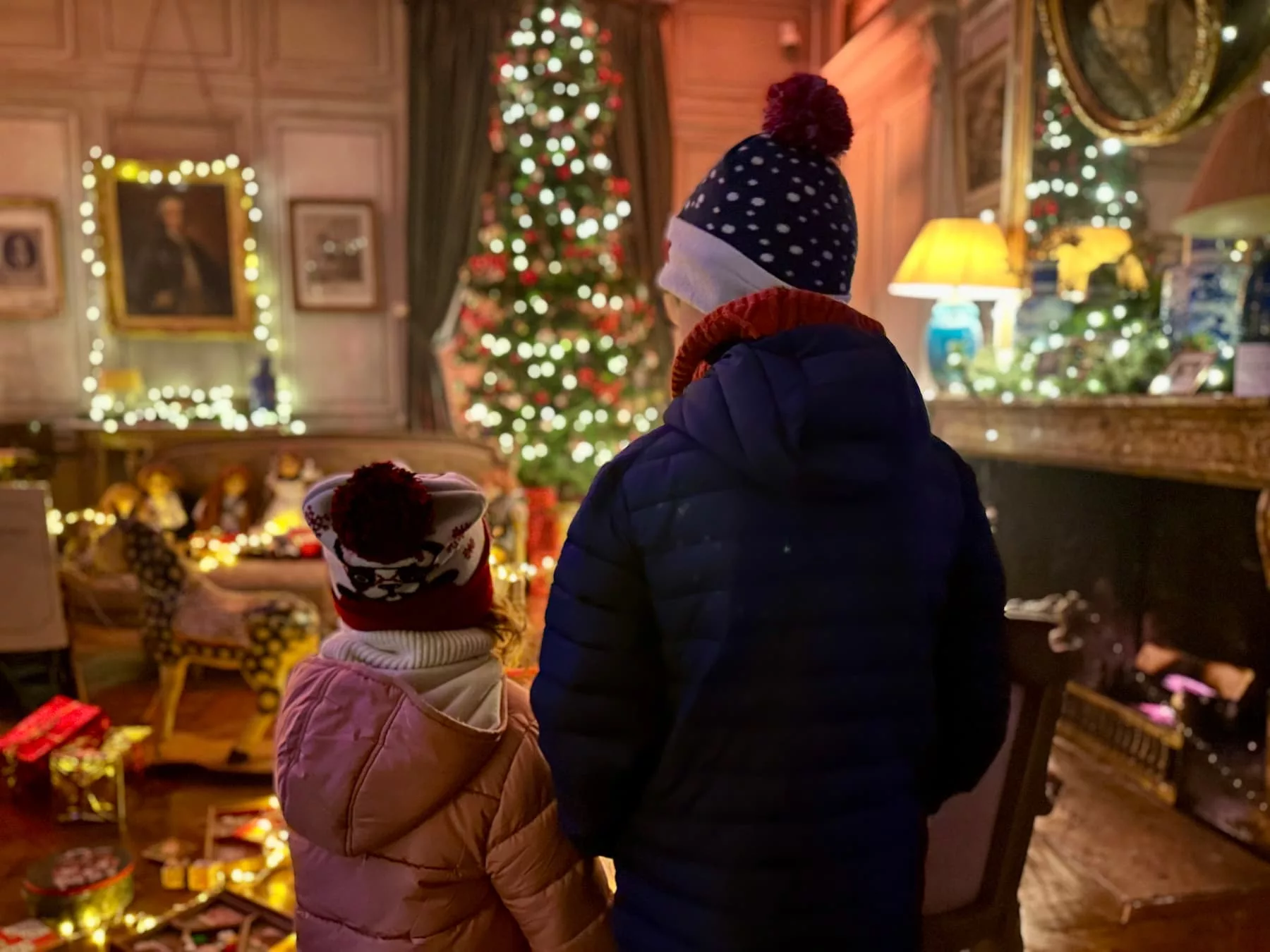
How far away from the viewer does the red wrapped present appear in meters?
2.56

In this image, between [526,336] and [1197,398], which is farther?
[526,336]

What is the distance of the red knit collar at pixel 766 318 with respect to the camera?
A: 2.88 feet

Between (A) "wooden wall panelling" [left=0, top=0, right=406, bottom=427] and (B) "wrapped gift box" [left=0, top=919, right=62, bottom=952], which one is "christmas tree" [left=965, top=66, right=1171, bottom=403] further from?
(A) "wooden wall panelling" [left=0, top=0, right=406, bottom=427]

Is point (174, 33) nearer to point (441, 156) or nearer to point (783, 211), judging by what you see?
point (441, 156)

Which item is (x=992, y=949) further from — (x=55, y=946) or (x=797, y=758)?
(x=55, y=946)

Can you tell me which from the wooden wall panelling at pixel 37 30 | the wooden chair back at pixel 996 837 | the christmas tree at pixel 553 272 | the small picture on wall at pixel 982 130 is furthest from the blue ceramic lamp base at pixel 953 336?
the wooden wall panelling at pixel 37 30

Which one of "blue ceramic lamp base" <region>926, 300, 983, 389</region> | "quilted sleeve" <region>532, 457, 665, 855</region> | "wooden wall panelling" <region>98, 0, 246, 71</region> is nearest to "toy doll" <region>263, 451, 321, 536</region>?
"wooden wall panelling" <region>98, 0, 246, 71</region>

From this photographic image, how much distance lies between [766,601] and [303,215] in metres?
5.95

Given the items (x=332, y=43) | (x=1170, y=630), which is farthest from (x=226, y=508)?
(x=1170, y=630)

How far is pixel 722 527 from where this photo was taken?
2.63ft

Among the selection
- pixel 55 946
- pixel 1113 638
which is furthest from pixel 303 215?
pixel 1113 638

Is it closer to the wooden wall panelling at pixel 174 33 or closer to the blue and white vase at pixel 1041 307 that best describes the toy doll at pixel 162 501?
the wooden wall panelling at pixel 174 33

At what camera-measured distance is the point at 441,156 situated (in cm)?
599

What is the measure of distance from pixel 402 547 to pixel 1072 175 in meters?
3.15
